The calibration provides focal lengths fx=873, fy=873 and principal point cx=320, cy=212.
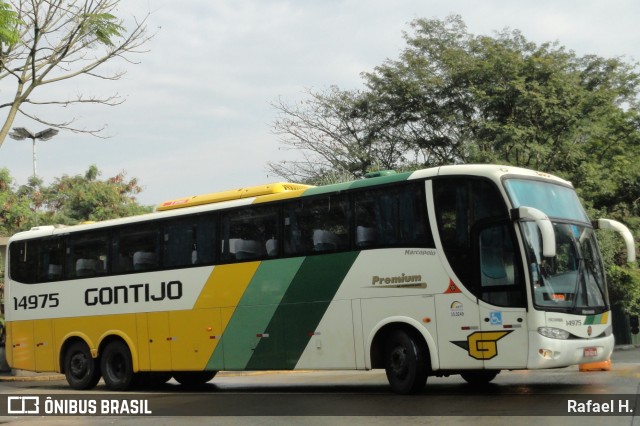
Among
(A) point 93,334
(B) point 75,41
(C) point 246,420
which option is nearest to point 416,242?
(C) point 246,420

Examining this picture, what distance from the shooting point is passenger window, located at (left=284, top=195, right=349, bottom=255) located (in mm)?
14258

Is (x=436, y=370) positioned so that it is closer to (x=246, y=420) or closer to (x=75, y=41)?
(x=246, y=420)

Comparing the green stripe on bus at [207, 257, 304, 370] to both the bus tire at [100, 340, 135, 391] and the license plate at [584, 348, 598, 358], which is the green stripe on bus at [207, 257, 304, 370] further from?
the license plate at [584, 348, 598, 358]

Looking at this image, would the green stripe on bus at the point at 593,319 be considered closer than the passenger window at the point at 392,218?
Yes

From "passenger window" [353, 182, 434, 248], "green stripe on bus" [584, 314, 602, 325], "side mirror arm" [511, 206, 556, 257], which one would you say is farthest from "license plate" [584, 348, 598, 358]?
"passenger window" [353, 182, 434, 248]

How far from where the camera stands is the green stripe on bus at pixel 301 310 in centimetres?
1433

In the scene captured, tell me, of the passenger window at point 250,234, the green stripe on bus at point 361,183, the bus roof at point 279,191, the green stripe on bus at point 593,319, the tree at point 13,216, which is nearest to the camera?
the green stripe on bus at point 593,319

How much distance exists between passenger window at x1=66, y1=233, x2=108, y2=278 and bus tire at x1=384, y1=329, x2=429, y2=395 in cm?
714

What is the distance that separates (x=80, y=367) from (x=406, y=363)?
27.1ft

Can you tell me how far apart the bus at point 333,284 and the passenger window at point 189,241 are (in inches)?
1.3

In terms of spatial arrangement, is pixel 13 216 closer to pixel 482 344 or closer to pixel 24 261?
pixel 24 261

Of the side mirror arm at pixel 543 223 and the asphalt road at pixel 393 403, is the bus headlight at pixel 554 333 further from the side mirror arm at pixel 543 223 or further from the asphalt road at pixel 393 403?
the side mirror arm at pixel 543 223

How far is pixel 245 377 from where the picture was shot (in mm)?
22891

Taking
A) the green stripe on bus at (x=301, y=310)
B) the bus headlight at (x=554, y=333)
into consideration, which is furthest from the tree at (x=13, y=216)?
the bus headlight at (x=554, y=333)
